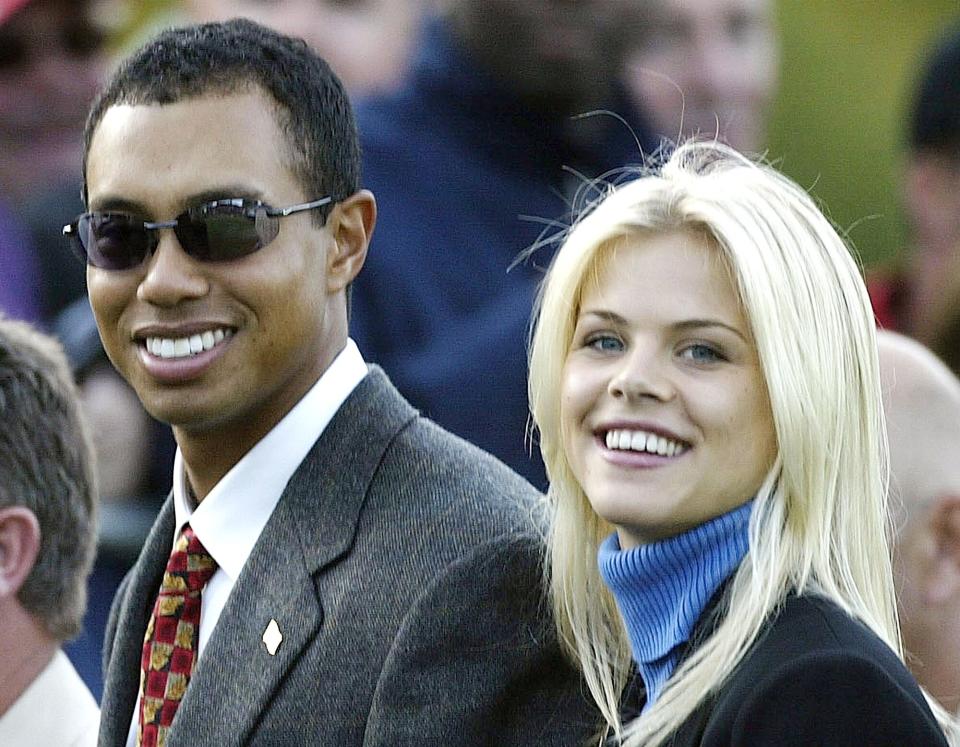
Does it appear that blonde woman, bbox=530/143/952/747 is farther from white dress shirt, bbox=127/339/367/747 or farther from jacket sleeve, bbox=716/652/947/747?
white dress shirt, bbox=127/339/367/747

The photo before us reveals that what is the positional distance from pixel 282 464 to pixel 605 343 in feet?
1.82

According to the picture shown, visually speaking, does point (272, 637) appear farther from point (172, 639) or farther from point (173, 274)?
point (173, 274)

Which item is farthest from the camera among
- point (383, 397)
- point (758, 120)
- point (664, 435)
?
point (758, 120)

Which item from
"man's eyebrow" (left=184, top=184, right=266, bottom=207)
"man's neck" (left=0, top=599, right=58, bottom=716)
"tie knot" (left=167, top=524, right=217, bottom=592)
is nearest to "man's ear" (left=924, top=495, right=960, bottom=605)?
"tie knot" (left=167, top=524, right=217, bottom=592)

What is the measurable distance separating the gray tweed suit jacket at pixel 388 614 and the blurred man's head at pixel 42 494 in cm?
65

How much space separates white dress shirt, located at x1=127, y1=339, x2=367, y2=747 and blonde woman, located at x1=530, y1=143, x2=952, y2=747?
1.38ft

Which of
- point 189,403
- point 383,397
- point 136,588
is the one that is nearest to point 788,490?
point 383,397

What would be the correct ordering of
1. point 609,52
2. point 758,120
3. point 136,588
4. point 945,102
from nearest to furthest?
1. point 136,588
2. point 609,52
3. point 945,102
4. point 758,120

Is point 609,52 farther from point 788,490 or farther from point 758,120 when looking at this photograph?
point 788,490

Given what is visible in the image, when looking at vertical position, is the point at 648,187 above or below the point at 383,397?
above

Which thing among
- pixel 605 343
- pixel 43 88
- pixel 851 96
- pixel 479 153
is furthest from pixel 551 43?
pixel 605 343

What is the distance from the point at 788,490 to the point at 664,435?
0.18m

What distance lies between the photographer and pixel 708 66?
568 cm

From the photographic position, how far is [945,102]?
18.0 ft
